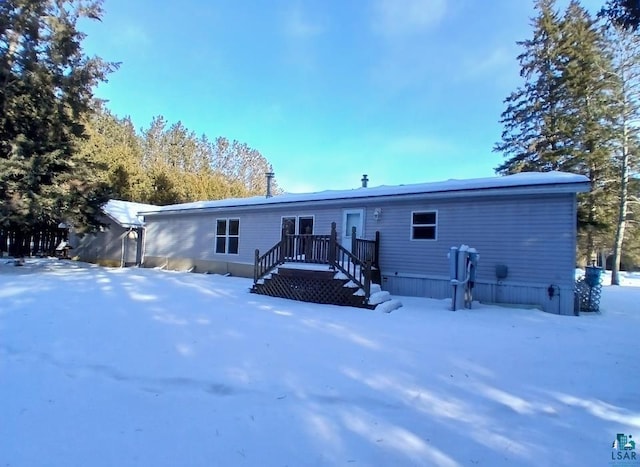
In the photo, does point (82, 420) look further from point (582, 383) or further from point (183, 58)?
point (183, 58)

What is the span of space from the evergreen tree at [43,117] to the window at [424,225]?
12.9 m

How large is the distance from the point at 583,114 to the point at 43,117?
977 inches

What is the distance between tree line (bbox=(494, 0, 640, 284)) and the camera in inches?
670

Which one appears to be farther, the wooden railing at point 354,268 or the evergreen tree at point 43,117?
the evergreen tree at point 43,117

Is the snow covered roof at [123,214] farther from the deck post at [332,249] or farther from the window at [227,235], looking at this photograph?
the deck post at [332,249]

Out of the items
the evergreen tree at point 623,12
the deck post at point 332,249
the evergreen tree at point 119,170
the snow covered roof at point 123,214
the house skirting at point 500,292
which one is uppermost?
the evergreen tree at point 119,170

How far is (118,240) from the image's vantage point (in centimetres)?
1928

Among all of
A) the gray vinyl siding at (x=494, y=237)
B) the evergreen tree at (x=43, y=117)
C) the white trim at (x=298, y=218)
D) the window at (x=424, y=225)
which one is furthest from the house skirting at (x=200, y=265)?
the window at (x=424, y=225)

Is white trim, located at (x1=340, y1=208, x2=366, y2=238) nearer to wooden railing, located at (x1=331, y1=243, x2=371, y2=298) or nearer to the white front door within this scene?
the white front door

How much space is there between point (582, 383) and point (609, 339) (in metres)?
2.82

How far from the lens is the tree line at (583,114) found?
17016mm

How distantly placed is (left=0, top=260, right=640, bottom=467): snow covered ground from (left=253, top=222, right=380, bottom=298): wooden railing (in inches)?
91.1

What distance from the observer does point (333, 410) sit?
310 cm

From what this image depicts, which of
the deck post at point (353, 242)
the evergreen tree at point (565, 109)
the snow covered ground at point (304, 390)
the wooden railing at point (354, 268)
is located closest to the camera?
the snow covered ground at point (304, 390)
